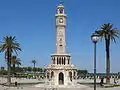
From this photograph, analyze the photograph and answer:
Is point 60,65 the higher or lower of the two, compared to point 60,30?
lower

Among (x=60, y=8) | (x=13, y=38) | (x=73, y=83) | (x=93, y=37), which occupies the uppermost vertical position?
(x=60, y=8)

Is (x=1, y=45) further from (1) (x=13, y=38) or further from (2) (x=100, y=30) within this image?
(2) (x=100, y=30)

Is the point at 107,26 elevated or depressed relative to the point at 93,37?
elevated

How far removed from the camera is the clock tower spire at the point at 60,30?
67.1 metres

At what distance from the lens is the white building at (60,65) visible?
66.1 meters

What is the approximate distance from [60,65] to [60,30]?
25.1ft

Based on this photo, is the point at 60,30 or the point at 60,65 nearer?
the point at 60,65

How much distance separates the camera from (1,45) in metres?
70.9

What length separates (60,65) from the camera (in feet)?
217

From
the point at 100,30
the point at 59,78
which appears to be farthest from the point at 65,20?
the point at 59,78

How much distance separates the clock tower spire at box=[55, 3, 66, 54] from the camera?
67.1 metres

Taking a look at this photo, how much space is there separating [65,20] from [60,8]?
296 cm

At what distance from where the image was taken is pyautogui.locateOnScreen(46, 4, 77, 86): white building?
66125 mm

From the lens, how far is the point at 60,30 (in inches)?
2670
